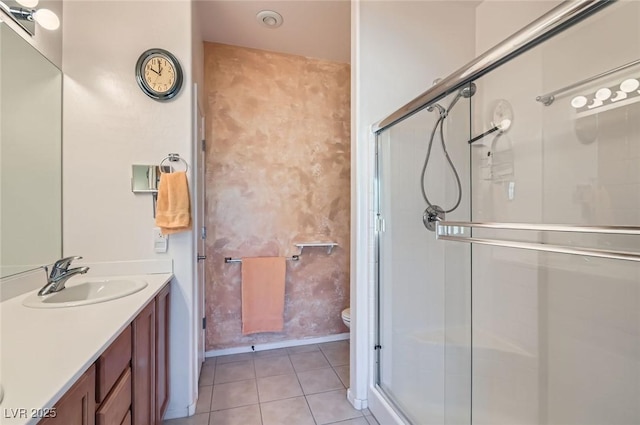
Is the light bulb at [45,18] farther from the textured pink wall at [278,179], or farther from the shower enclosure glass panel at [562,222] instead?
the shower enclosure glass panel at [562,222]

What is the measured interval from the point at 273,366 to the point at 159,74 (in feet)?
7.43

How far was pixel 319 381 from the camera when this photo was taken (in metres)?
2.15

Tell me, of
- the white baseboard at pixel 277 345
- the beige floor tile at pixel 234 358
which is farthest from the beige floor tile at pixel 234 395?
the white baseboard at pixel 277 345

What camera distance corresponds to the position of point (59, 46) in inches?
64.4

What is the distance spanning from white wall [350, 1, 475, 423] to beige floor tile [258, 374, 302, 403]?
43 cm

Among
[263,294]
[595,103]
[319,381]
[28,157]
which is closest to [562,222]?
[595,103]

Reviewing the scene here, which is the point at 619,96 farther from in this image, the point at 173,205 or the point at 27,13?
the point at 27,13

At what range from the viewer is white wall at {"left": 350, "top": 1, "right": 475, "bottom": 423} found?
1858 mm

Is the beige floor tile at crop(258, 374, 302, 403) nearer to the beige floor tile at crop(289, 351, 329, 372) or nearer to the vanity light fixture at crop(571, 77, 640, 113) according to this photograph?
the beige floor tile at crop(289, 351, 329, 372)

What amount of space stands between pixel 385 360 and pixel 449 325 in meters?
0.46

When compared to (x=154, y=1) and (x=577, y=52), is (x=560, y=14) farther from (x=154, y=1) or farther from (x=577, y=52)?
(x=154, y=1)

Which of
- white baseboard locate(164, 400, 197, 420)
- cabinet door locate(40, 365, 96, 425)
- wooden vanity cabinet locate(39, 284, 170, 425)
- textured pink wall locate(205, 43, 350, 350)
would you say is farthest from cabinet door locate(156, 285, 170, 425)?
textured pink wall locate(205, 43, 350, 350)

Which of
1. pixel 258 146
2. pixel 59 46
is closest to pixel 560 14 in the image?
pixel 258 146

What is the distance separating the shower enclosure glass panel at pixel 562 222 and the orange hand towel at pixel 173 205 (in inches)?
68.3
